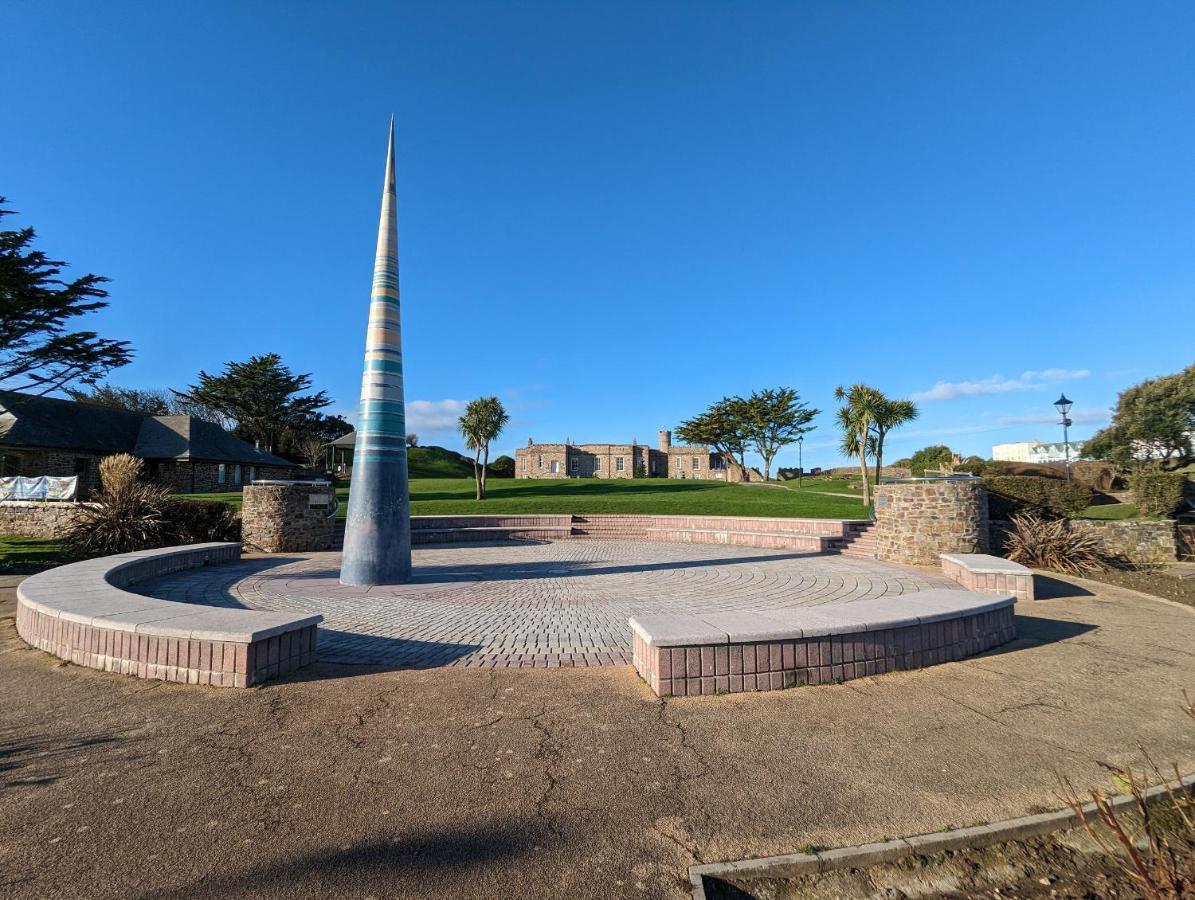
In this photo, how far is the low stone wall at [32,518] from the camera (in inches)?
622

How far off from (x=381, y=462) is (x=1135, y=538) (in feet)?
52.8

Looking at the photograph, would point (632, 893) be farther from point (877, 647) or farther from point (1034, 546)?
point (1034, 546)

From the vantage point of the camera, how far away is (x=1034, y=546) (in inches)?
418

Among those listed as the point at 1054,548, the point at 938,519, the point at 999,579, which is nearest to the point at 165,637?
the point at 999,579

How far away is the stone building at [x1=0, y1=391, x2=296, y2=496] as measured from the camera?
27500 millimetres

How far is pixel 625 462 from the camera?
6184 centimetres

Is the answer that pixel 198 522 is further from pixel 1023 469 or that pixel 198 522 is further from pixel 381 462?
pixel 1023 469

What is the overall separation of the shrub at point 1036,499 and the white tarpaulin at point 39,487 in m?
29.1

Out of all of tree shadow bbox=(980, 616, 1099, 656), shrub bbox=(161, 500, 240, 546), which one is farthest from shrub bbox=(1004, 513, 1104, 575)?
shrub bbox=(161, 500, 240, 546)

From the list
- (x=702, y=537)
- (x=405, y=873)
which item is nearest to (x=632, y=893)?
(x=405, y=873)

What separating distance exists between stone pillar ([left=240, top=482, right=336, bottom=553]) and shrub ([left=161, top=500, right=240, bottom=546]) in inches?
28.0

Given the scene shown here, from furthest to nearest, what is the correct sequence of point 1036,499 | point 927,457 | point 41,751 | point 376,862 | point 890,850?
point 927,457
point 1036,499
point 41,751
point 890,850
point 376,862

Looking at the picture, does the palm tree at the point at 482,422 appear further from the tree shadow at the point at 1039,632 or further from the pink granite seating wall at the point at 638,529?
the tree shadow at the point at 1039,632

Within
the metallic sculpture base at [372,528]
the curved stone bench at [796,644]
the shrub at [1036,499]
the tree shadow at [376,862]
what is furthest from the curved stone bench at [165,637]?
the shrub at [1036,499]
